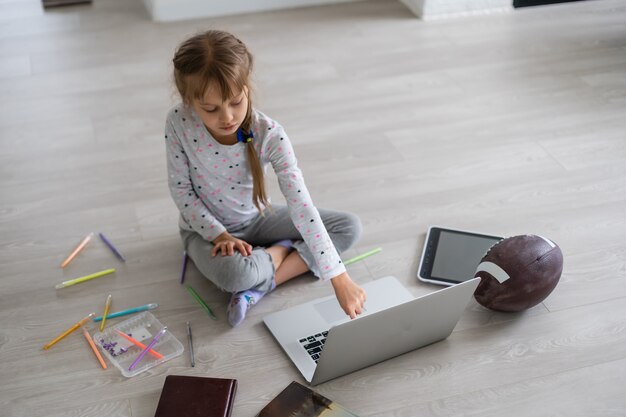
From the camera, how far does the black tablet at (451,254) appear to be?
178 cm

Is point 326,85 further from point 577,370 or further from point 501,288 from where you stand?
point 577,370

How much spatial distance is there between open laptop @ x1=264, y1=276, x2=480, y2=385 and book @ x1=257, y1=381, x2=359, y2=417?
0.15 feet

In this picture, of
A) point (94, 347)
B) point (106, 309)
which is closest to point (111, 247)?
point (106, 309)

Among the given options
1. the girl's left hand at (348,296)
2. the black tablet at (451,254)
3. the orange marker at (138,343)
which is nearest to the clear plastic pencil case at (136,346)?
the orange marker at (138,343)

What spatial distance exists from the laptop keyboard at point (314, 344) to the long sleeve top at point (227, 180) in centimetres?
14

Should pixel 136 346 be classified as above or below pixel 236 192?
below

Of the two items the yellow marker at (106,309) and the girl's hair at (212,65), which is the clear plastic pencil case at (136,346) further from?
the girl's hair at (212,65)

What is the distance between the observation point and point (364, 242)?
1926 mm

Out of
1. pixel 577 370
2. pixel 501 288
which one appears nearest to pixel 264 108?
pixel 501 288

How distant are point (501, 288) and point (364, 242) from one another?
422 mm

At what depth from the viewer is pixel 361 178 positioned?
2189 millimetres

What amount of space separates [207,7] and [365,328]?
7.34 ft

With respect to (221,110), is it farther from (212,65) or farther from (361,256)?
(361,256)

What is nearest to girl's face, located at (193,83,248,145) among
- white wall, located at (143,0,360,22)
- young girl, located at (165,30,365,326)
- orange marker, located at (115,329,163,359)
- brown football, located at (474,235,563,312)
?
young girl, located at (165,30,365,326)
